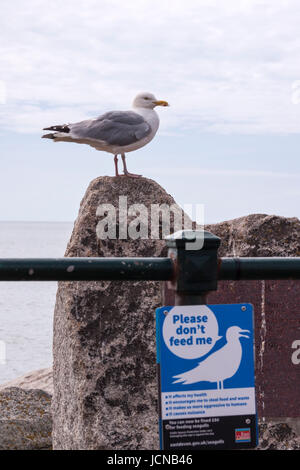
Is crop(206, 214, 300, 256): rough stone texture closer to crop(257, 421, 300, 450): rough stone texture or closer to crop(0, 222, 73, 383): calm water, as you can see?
crop(257, 421, 300, 450): rough stone texture

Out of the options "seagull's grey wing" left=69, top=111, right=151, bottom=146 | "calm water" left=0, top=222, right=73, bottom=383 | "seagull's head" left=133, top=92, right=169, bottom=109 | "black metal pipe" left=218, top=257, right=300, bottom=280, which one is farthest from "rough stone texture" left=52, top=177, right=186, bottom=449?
"calm water" left=0, top=222, right=73, bottom=383

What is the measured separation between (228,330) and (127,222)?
69.5 inches

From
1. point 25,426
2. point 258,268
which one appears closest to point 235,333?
point 258,268

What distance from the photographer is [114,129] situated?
5621mm

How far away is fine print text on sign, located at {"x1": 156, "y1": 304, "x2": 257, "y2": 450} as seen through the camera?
79.7 inches

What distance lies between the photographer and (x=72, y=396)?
3588 mm

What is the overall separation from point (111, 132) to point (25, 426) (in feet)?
8.03

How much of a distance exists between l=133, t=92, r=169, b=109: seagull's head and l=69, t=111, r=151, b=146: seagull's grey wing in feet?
1.07

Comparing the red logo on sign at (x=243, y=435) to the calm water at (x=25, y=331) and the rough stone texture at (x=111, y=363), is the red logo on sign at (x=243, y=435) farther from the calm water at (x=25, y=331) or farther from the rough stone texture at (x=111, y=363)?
the calm water at (x=25, y=331)

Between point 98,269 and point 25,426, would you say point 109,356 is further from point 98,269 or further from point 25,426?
point 25,426

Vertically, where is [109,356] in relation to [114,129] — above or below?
below

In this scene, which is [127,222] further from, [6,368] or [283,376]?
[6,368]

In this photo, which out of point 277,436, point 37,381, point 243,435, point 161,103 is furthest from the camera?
point 37,381

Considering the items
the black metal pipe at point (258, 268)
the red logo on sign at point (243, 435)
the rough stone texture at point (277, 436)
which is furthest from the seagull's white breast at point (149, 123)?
the red logo on sign at point (243, 435)
